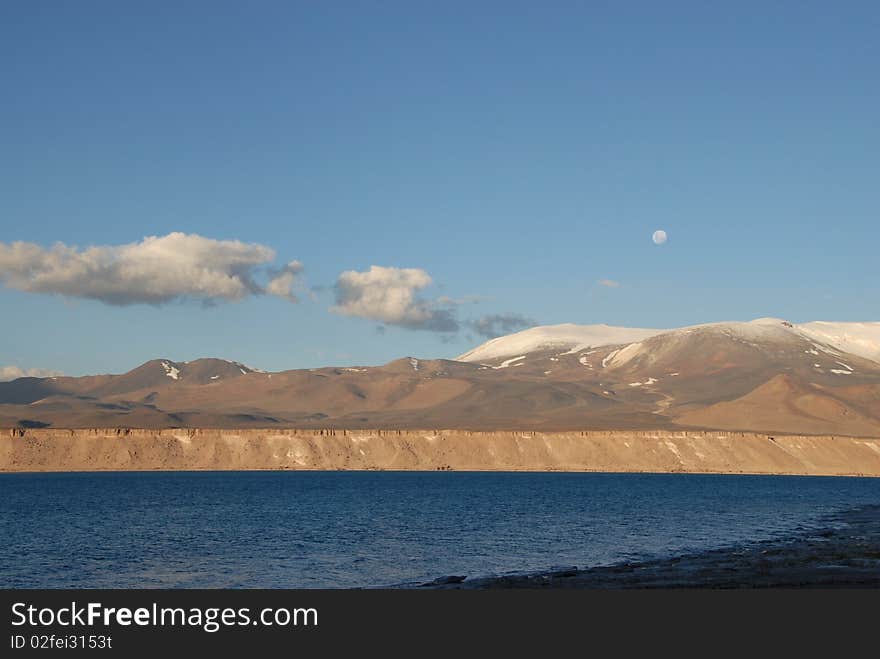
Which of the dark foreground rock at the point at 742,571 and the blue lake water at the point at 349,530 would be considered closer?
the dark foreground rock at the point at 742,571

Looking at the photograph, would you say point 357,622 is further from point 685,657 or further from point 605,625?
point 685,657

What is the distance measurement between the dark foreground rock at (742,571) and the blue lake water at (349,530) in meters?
4.04

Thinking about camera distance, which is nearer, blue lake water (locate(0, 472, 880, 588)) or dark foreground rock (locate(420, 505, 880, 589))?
dark foreground rock (locate(420, 505, 880, 589))

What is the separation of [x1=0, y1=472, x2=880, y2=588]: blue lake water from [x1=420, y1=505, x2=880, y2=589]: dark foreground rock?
404 centimetres

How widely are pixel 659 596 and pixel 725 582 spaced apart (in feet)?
25.6

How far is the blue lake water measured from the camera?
58.1 meters

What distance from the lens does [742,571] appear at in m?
54.9

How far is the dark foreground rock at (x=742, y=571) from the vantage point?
50.0m

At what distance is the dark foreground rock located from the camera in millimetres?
50000

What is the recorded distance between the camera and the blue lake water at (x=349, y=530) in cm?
5809

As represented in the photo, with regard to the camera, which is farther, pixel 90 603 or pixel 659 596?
pixel 659 596

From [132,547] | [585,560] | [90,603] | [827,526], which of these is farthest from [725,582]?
[827,526]

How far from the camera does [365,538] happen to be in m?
76.2

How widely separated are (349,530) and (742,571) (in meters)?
36.3
